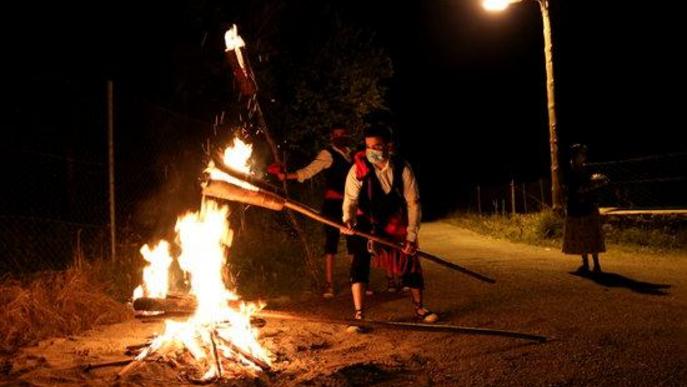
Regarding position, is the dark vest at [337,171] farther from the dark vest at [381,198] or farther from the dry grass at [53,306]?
the dry grass at [53,306]

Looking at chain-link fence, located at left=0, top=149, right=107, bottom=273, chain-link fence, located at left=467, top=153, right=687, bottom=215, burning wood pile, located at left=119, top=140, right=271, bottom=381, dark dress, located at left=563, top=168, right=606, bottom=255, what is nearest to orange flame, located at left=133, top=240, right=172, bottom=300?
burning wood pile, located at left=119, top=140, right=271, bottom=381

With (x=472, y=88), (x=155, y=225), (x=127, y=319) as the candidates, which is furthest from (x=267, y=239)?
(x=472, y=88)

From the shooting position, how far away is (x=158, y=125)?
10875mm

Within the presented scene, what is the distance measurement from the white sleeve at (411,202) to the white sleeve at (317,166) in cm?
136

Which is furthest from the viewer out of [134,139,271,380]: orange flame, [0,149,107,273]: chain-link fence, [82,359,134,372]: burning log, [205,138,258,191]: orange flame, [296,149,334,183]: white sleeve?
[0,149,107,273]: chain-link fence

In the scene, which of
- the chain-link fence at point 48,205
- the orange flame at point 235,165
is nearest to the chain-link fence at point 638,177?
the orange flame at point 235,165

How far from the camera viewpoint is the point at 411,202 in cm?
595

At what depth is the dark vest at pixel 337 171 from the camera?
7078mm

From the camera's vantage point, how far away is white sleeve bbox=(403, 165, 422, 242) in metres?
5.90

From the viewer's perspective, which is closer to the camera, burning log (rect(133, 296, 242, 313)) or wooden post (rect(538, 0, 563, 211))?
burning log (rect(133, 296, 242, 313))

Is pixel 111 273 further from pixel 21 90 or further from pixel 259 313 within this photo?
pixel 21 90

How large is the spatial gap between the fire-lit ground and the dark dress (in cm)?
50

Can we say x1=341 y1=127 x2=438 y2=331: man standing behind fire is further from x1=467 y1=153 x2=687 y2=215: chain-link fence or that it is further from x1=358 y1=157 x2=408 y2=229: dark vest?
x1=467 y1=153 x2=687 y2=215: chain-link fence

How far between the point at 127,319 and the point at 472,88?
3088cm
